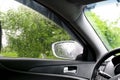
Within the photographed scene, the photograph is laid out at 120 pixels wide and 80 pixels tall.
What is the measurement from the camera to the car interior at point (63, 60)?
3.57 m

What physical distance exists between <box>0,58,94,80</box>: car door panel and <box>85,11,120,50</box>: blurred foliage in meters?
0.33

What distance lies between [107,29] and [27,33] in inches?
35.9

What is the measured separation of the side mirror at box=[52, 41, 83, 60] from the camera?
3764 mm

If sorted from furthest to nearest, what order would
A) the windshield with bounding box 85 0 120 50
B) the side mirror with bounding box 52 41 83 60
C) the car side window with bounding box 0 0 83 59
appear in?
the side mirror with bounding box 52 41 83 60, the car side window with bounding box 0 0 83 59, the windshield with bounding box 85 0 120 50

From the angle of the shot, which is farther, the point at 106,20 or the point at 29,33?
the point at 29,33

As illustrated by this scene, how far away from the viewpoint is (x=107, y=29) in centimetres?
359

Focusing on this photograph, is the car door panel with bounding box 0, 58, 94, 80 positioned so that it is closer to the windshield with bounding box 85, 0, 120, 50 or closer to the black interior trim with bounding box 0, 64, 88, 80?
the black interior trim with bounding box 0, 64, 88, 80

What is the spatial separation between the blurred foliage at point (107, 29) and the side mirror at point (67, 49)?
31 cm

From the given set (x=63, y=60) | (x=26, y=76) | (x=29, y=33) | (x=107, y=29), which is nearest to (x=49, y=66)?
(x=63, y=60)

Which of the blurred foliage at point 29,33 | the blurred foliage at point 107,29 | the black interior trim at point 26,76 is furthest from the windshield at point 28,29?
the blurred foliage at point 107,29

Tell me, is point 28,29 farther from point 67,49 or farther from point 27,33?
point 67,49

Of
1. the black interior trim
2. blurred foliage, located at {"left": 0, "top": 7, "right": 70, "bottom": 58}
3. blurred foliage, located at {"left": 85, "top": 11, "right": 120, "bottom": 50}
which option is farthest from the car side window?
blurred foliage, located at {"left": 85, "top": 11, "right": 120, "bottom": 50}

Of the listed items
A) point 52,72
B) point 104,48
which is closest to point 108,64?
point 104,48

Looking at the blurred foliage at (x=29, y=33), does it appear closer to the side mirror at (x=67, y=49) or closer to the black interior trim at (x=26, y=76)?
the side mirror at (x=67, y=49)
